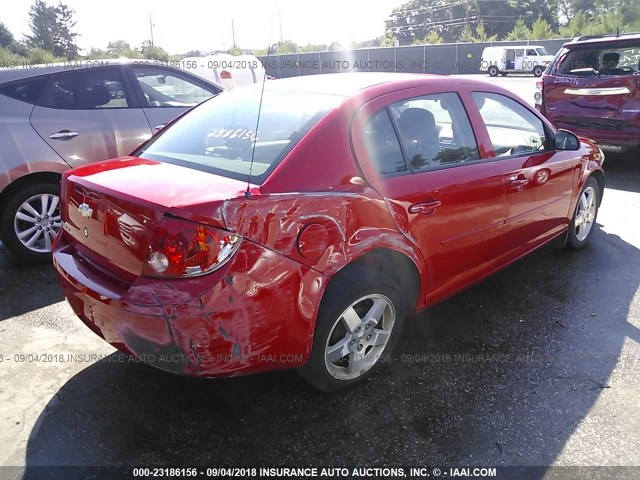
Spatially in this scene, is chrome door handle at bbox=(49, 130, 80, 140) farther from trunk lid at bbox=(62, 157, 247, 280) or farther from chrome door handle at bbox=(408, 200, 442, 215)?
chrome door handle at bbox=(408, 200, 442, 215)

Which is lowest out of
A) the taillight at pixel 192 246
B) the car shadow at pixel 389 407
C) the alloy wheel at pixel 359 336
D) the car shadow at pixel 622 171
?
the car shadow at pixel 389 407

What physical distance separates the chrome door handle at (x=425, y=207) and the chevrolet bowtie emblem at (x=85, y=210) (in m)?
1.59

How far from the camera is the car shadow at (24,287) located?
3768 millimetres

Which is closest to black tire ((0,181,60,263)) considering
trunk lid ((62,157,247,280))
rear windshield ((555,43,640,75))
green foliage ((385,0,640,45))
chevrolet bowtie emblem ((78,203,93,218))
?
trunk lid ((62,157,247,280))

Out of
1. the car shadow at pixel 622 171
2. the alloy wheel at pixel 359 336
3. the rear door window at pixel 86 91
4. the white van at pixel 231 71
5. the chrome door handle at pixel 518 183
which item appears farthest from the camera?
the white van at pixel 231 71

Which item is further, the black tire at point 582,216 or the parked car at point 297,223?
the black tire at point 582,216

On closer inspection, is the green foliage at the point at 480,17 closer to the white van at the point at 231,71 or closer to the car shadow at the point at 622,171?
the white van at the point at 231,71

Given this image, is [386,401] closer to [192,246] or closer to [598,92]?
[192,246]

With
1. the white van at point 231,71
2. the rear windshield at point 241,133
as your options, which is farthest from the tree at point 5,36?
the rear windshield at point 241,133

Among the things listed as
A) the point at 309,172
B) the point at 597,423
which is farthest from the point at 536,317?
the point at 309,172

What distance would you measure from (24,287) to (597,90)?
7320 mm

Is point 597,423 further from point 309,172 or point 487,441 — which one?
point 309,172

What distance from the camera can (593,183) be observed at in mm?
4590

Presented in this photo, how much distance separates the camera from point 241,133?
9.38 feet
